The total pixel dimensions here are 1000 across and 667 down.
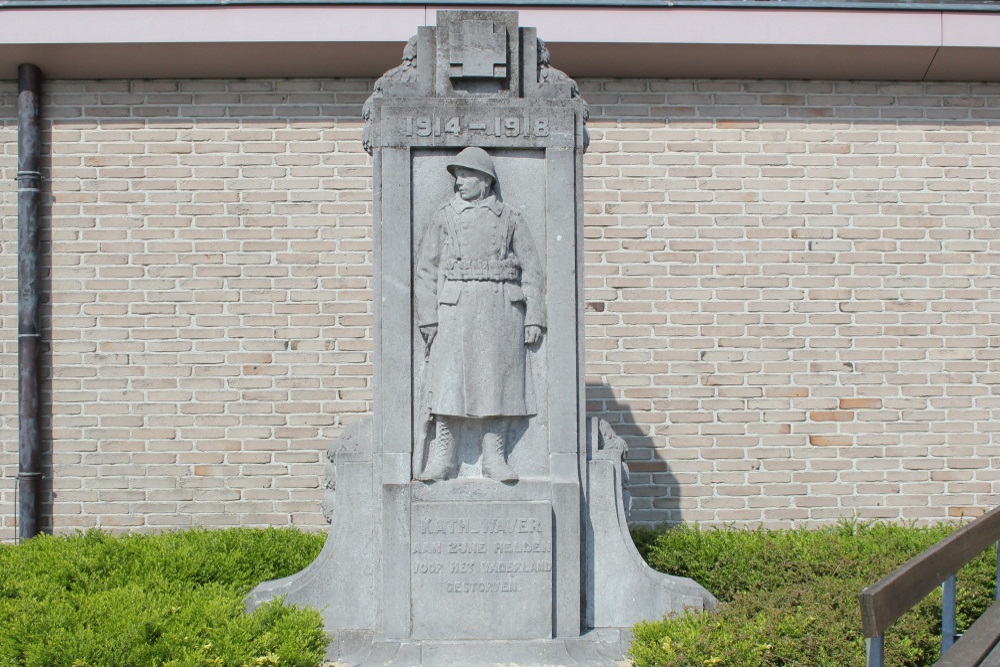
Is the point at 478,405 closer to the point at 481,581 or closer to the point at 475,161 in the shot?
the point at 481,581

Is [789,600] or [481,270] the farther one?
[481,270]

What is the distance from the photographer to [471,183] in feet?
17.0

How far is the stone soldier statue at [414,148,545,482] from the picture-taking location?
5152 millimetres

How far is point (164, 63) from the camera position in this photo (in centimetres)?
756

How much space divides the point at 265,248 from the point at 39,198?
5.65 feet

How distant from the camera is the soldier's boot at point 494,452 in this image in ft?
17.1

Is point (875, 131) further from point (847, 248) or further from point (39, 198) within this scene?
point (39, 198)

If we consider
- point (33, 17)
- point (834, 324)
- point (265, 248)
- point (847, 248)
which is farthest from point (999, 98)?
point (33, 17)

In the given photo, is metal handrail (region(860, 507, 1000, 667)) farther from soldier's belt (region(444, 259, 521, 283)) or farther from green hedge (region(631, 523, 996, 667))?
soldier's belt (region(444, 259, 521, 283))

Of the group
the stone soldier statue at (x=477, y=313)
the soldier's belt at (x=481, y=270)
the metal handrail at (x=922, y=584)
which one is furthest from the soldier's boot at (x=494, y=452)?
the metal handrail at (x=922, y=584)

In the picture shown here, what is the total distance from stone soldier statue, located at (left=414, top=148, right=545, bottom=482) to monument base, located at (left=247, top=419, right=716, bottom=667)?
0.69ft

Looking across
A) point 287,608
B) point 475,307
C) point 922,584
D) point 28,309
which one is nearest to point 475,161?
point 475,307

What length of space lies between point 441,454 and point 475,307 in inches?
30.9

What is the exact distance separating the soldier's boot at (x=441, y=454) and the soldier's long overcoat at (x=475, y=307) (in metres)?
0.14
